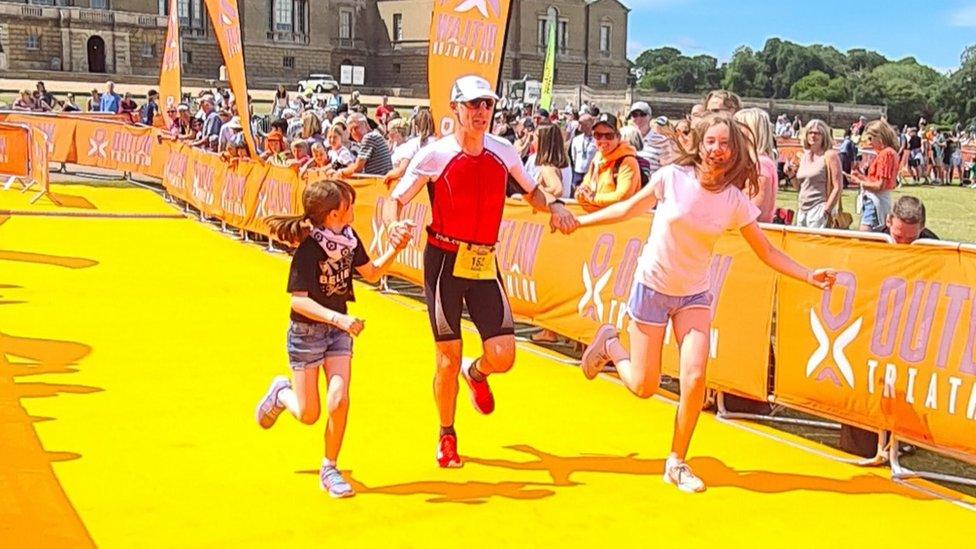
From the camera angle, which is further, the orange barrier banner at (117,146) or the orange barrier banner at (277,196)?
the orange barrier banner at (117,146)

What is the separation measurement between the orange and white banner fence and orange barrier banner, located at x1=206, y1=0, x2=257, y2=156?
8.34 m

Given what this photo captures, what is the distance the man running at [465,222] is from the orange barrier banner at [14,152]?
1824 centimetres

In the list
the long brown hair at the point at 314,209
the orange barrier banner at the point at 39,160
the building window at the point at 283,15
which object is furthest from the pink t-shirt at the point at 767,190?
the building window at the point at 283,15

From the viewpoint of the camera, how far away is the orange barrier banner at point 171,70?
78.2ft

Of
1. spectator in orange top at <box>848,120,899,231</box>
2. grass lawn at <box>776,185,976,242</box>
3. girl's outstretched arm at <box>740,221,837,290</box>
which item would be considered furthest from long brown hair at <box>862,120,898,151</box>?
grass lawn at <box>776,185,976,242</box>

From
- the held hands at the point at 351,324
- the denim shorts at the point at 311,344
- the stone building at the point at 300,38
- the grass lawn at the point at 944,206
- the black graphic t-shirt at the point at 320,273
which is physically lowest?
the grass lawn at the point at 944,206

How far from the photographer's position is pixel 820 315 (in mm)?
6926

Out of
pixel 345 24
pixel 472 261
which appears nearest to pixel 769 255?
pixel 472 261

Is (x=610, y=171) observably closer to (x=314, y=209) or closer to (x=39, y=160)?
(x=314, y=209)

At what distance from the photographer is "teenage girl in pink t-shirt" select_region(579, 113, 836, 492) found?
575 cm

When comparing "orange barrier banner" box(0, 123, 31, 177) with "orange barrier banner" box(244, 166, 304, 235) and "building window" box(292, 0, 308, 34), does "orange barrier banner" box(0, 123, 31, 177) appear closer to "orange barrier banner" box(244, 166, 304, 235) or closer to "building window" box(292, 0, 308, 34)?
"orange barrier banner" box(244, 166, 304, 235)

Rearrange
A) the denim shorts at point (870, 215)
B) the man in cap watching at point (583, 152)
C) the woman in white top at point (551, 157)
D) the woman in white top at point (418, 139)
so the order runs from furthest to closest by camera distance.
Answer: the man in cap watching at point (583, 152), the woman in white top at point (418, 139), the denim shorts at point (870, 215), the woman in white top at point (551, 157)

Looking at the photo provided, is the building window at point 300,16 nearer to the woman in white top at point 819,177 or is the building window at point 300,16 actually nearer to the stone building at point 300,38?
the stone building at point 300,38

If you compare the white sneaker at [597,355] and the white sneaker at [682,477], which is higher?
the white sneaker at [597,355]
